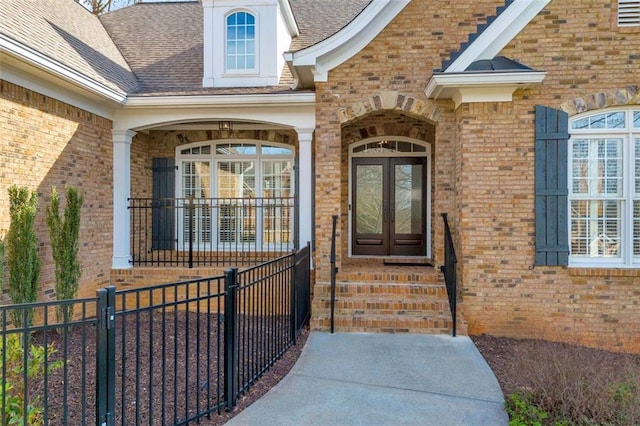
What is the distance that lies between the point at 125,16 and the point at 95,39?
2503 mm

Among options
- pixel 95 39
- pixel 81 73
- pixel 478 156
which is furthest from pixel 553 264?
pixel 95 39

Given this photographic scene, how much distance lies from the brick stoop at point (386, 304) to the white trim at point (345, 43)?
11.1 feet

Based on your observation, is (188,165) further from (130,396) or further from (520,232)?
(520,232)

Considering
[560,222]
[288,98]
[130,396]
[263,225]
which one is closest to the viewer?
[130,396]

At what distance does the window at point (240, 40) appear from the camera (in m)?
7.96

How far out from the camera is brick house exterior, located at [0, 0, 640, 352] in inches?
226

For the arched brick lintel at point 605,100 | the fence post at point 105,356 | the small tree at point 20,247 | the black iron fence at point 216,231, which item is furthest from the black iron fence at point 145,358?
the arched brick lintel at point 605,100

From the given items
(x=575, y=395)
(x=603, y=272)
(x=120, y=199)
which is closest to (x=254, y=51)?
(x=120, y=199)

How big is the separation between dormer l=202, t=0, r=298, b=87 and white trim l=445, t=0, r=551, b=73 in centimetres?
359

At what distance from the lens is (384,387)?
4004mm

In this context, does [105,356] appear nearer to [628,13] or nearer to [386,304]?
[386,304]

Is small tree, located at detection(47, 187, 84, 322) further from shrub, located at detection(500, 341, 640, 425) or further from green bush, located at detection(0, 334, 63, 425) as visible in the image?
shrub, located at detection(500, 341, 640, 425)

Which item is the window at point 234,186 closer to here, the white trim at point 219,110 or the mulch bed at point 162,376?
the white trim at point 219,110

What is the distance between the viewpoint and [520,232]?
5.84 metres
